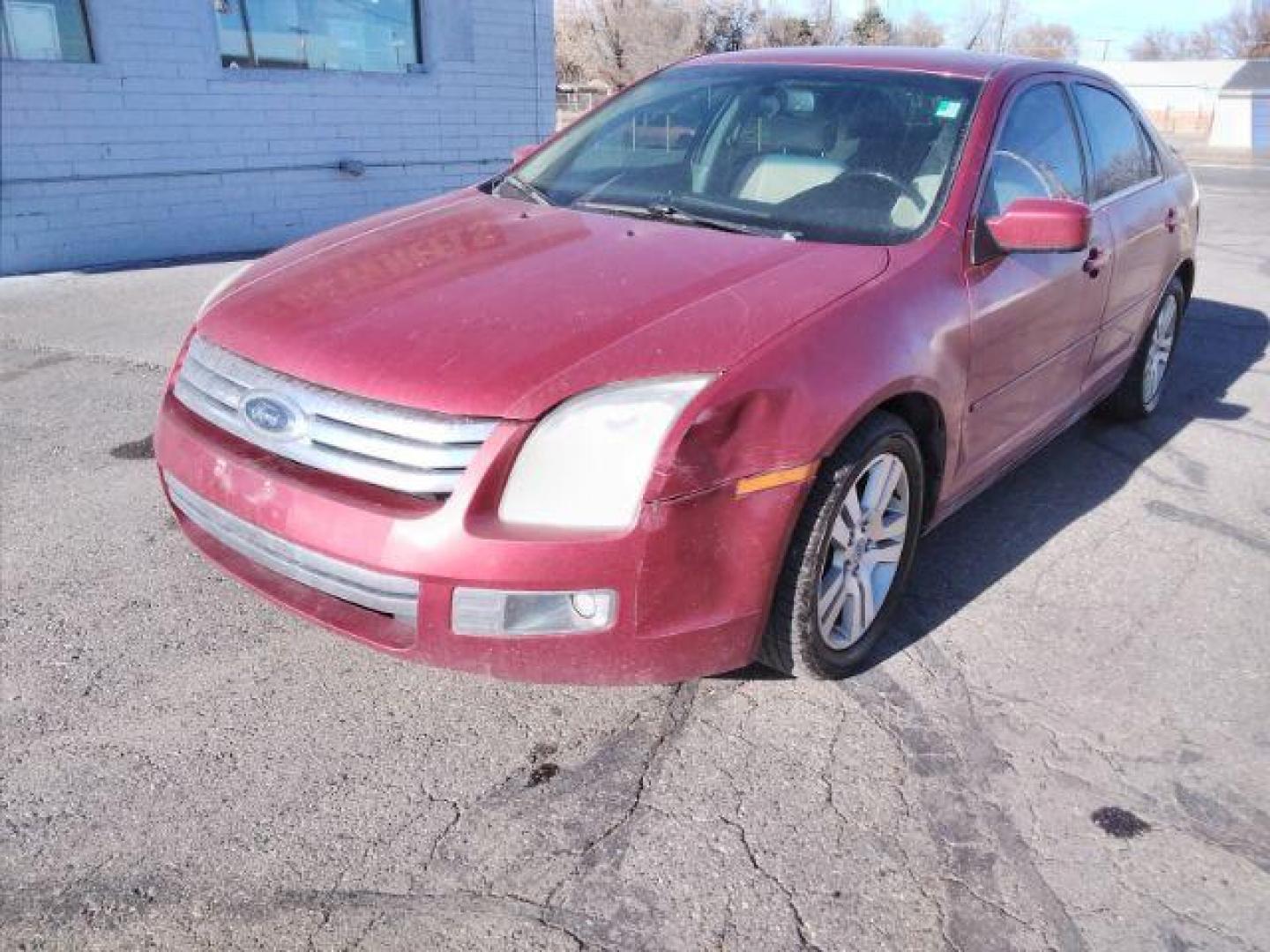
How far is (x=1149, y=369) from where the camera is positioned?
521 cm

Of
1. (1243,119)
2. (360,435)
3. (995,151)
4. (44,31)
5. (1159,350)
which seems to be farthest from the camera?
(1243,119)

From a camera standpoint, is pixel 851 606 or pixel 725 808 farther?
pixel 851 606

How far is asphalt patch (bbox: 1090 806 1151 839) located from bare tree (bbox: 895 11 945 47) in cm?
5972

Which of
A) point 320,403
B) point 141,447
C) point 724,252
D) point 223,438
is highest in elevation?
point 724,252

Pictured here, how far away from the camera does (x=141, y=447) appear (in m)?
4.70

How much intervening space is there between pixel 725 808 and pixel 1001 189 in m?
2.17

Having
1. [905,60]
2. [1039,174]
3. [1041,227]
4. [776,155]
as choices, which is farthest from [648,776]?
[905,60]

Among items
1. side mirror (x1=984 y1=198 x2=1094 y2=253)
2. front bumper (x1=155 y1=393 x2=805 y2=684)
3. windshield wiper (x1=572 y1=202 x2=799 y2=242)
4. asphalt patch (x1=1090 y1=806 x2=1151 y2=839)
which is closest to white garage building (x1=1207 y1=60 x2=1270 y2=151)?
side mirror (x1=984 y1=198 x2=1094 y2=253)

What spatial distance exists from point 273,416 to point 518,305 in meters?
0.66

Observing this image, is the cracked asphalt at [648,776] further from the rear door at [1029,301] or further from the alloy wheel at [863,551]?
the rear door at [1029,301]

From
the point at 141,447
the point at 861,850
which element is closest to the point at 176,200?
the point at 141,447

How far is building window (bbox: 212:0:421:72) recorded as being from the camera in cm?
942

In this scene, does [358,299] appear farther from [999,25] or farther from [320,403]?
[999,25]

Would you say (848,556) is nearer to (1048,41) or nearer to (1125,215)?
(1125,215)
